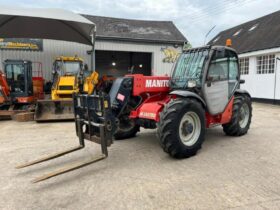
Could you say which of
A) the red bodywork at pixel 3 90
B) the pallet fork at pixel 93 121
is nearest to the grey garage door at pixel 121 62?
the red bodywork at pixel 3 90

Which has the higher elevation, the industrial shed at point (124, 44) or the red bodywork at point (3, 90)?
the industrial shed at point (124, 44)

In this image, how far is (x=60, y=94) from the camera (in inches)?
437

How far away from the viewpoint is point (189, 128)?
5.01 m

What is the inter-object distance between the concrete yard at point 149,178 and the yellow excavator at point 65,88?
11.2 ft

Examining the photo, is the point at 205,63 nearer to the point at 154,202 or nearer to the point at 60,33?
the point at 154,202

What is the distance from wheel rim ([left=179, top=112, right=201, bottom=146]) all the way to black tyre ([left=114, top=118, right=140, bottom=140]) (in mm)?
1552

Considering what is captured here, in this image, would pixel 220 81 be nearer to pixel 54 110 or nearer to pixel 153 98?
pixel 153 98

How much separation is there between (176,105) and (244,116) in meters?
3.15

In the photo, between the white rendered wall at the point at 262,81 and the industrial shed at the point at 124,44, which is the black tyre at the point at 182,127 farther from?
the white rendered wall at the point at 262,81

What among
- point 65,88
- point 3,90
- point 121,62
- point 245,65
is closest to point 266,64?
point 245,65

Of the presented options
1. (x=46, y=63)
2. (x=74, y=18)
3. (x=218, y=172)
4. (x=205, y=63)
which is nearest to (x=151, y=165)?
(x=218, y=172)

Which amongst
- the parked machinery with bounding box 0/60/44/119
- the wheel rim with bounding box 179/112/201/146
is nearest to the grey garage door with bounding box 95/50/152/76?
the parked machinery with bounding box 0/60/44/119

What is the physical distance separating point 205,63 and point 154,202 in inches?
130

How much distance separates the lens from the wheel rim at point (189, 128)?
4953 millimetres
